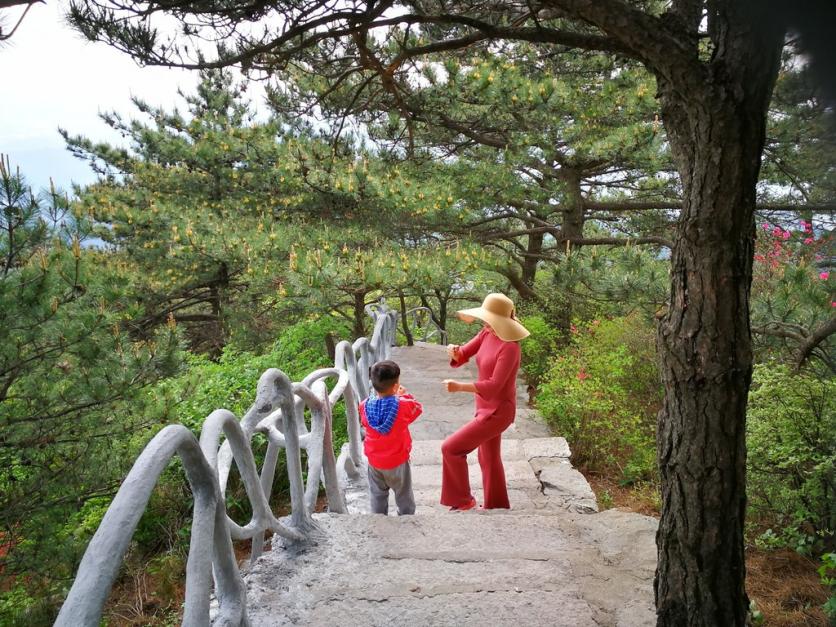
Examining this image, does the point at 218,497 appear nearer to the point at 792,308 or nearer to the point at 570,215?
the point at 792,308

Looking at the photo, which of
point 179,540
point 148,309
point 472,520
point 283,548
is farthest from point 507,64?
point 148,309

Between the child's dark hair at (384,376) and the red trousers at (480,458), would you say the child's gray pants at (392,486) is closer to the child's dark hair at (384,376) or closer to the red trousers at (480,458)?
the red trousers at (480,458)

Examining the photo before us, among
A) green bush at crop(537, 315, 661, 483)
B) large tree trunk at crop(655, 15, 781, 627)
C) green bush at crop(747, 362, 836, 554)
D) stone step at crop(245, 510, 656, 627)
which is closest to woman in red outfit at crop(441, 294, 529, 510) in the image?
stone step at crop(245, 510, 656, 627)

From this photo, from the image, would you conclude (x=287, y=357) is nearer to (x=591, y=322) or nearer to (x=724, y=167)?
(x=591, y=322)

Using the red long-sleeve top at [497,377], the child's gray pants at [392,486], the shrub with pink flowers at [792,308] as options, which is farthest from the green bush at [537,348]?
the child's gray pants at [392,486]

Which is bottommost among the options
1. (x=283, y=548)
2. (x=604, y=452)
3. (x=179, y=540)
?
(x=179, y=540)

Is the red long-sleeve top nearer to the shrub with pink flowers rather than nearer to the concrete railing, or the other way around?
the concrete railing

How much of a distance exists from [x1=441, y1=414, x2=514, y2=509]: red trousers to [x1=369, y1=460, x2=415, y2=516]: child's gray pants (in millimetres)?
352

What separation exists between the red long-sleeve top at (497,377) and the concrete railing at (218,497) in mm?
858

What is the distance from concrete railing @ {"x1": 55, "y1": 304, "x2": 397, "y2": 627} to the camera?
893 mm

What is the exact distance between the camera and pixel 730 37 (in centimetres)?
165

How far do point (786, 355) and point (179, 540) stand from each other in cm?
567

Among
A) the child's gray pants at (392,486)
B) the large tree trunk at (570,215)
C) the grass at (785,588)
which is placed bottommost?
the grass at (785,588)

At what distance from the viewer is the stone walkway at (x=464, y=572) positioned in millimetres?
1970
